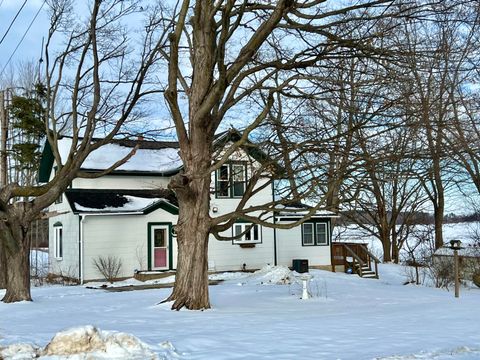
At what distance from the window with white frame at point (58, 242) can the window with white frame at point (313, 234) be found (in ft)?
40.9

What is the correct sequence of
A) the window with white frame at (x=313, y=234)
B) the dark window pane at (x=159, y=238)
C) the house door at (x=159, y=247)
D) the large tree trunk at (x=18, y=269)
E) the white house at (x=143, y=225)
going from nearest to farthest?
1. the large tree trunk at (x=18, y=269)
2. the white house at (x=143, y=225)
3. the house door at (x=159, y=247)
4. the dark window pane at (x=159, y=238)
5. the window with white frame at (x=313, y=234)

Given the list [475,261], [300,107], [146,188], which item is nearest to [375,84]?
[300,107]

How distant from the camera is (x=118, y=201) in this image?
2562 cm

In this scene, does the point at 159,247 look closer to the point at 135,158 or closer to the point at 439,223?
the point at 135,158

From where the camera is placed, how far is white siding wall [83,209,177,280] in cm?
2441

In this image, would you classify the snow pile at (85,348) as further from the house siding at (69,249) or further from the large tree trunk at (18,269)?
the house siding at (69,249)

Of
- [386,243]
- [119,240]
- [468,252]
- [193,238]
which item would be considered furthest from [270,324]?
[386,243]

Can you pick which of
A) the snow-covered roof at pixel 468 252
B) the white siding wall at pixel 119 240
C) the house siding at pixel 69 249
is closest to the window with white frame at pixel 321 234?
the snow-covered roof at pixel 468 252

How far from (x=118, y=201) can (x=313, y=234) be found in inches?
425

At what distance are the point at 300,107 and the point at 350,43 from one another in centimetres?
Answer: 255

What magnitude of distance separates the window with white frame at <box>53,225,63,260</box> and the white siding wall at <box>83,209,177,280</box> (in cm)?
381

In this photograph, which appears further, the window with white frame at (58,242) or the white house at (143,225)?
the window with white frame at (58,242)

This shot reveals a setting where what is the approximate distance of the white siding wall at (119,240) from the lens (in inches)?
961

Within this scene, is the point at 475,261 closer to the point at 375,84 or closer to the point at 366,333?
the point at 375,84
